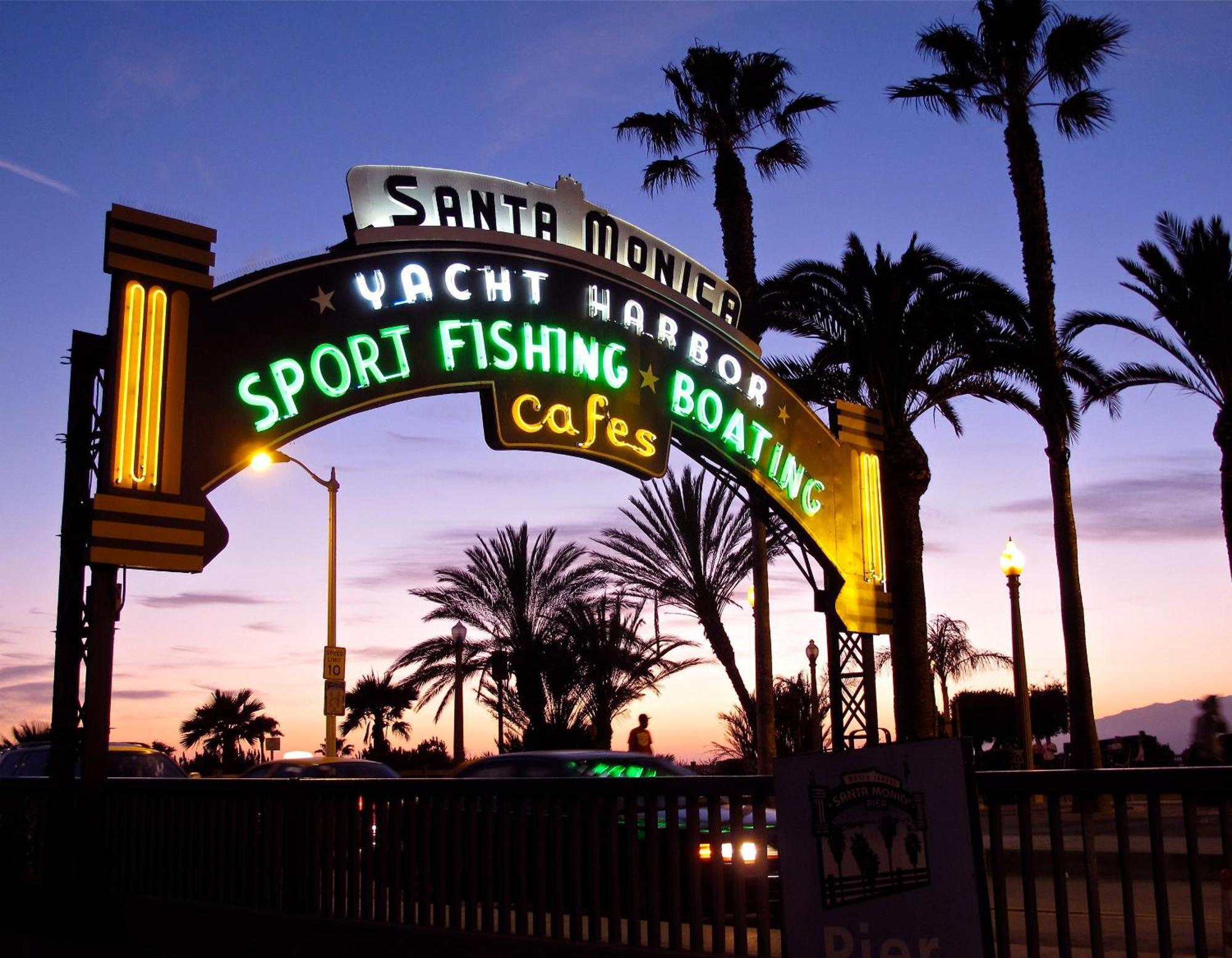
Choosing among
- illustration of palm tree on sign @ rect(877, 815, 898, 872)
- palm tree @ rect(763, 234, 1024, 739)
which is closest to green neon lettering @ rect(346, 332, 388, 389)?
illustration of palm tree on sign @ rect(877, 815, 898, 872)

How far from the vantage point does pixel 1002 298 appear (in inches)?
851

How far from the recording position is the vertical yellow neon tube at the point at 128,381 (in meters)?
9.65

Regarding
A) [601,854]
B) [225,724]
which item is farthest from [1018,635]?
[225,724]

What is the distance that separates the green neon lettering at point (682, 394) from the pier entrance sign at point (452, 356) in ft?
0.07

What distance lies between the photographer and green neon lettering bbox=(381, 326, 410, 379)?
11.2 m

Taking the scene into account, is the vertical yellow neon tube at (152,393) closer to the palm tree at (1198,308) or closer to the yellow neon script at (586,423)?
the yellow neon script at (586,423)

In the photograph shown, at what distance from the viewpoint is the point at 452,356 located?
11.5 meters

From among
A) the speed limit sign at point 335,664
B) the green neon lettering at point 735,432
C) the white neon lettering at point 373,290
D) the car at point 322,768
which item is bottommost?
the car at point 322,768

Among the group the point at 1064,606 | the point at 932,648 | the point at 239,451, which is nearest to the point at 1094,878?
the point at 239,451

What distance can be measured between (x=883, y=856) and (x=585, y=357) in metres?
7.36

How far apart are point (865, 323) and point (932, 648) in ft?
104

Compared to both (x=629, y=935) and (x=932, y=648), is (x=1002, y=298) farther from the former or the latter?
(x=932, y=648)

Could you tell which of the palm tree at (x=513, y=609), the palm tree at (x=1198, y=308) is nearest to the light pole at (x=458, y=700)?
the palm tree at (x=513, y=609)

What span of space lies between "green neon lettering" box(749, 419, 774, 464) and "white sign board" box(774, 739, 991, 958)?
7695mm
